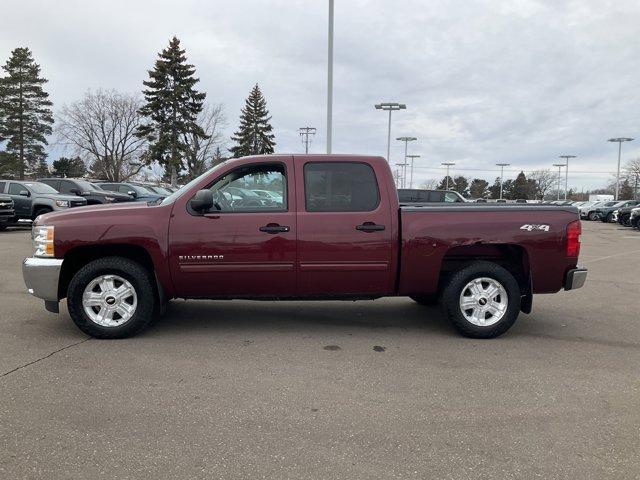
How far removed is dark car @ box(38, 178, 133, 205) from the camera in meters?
19.9

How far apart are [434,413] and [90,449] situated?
7.30ft

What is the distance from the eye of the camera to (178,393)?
392 cm

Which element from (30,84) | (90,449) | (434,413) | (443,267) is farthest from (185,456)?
(30,84)

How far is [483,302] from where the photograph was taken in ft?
17.9

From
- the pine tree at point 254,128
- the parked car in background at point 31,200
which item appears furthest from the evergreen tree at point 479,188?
the parked car in background at point 31,200

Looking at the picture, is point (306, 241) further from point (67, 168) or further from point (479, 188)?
point (479, 188)

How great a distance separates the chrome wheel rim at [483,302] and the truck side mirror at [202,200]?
2.72 m

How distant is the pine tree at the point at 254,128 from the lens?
231ft

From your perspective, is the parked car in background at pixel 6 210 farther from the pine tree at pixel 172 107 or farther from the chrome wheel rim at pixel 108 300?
the pine tree at pixel 172 107

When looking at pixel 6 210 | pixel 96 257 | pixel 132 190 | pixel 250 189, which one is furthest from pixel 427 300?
pixel 132 190

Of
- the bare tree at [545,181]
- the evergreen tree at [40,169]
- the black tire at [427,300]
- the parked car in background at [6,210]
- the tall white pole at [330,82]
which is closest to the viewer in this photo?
the black tire at [427,300]

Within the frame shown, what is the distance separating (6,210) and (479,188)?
382 feet

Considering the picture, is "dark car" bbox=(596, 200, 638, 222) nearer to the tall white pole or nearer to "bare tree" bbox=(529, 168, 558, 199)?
the tall white pole

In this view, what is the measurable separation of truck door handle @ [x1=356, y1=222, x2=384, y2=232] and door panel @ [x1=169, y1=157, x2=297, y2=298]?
25.9 inches
